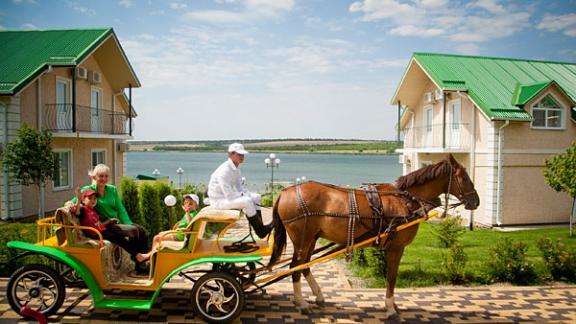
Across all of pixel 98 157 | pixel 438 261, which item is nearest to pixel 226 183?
pixel 438 261

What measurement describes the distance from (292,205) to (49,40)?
48.0 feet

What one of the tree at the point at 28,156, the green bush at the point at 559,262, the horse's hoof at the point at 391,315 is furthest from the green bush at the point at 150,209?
the green bush at the point at 559,262

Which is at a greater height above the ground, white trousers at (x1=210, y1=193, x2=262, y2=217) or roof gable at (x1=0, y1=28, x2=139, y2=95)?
roof gable at (x1=0, y1=28, x2=139, y2=95)

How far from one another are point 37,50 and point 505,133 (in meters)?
17.6

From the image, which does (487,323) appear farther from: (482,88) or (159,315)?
(482,88)

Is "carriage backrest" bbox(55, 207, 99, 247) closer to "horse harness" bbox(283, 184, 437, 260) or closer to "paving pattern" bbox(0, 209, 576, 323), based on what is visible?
"paving pattern" bbox(0, 209, 576, 323)

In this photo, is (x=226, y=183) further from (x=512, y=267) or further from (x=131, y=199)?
(x=131, y=199)

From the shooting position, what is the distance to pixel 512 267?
7680 mm

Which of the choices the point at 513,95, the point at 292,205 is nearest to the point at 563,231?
the point at 513,95

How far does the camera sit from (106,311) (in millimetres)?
5852

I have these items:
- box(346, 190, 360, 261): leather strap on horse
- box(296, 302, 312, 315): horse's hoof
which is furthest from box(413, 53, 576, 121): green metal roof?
box(296, 302, 312, 315): horse's hoof

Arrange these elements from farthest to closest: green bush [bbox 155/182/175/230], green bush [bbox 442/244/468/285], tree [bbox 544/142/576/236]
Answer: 1. tree [bbox 544/142/576/236]
2. green bush [bbox 155/182/175/230]
3. green bush [bbox 442/244/468/285]

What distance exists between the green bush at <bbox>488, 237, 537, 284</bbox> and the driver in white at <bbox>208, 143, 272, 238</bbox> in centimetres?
475

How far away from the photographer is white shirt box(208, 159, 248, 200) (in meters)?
5.57
